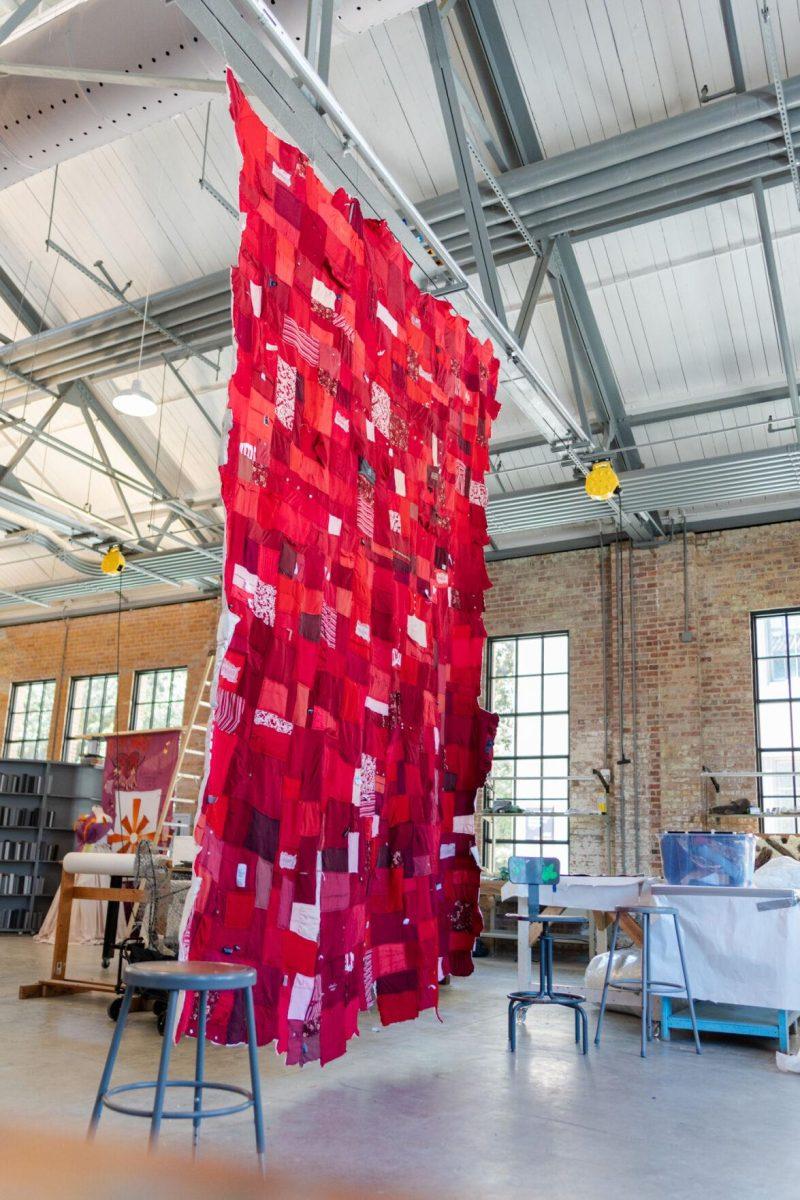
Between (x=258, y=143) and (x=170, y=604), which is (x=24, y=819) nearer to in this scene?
(x=170, y=604)

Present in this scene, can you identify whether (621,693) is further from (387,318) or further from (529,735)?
(387,318)

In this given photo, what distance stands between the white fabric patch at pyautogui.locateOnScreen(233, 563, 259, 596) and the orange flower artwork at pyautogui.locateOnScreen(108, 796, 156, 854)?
7.85 metres

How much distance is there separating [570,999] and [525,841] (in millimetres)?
5754

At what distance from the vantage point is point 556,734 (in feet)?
34.0

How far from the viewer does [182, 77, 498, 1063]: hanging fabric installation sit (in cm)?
332

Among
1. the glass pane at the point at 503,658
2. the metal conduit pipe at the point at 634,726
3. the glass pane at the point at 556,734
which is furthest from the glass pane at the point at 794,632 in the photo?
the glass pane at the point at 503,658

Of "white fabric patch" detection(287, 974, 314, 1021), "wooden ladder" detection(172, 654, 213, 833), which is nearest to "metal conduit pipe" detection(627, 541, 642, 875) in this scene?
"wooden ladder" detection(172, 654, 213, 833)

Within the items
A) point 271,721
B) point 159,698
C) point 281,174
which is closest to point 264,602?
point 271,721

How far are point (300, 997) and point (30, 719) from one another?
12.1 metres

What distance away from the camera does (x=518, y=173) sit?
6156 mm

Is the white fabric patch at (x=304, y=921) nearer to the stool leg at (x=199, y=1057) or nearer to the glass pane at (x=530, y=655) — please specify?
the stool leg at (x=199, y=1057)

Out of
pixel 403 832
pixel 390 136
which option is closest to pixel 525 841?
pixel 403 832

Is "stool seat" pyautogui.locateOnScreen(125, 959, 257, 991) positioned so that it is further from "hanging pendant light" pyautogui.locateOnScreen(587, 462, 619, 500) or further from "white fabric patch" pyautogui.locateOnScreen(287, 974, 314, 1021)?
"hanging pendant light" pyautogui.locateOnScreen(587, 462, 619, 500)

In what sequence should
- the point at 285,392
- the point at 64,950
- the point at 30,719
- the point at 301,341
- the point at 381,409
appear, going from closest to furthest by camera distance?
1. the point at 285,392
2. the point at 301,341
3. the point at 381,409
4. the point at 64,950
5. the point at 30,719
